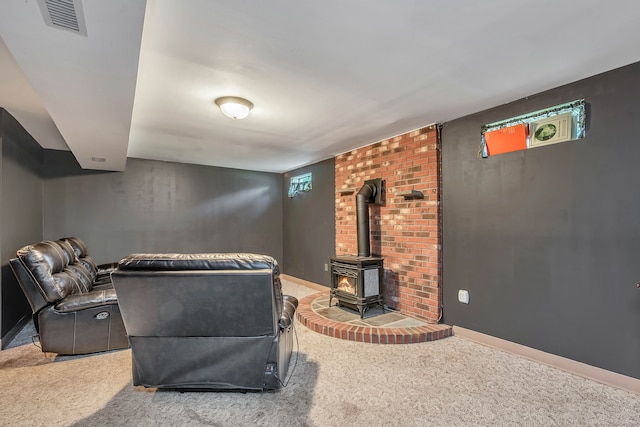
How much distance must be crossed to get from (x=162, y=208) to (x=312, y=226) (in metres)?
2.69

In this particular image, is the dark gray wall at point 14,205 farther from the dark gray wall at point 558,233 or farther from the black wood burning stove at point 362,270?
the dark gray wall at point 558,233

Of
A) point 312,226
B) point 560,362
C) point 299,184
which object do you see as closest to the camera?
point 560,362

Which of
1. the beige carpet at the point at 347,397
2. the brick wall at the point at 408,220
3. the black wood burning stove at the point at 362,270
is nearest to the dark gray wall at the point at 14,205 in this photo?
the beige carpet at the point at 347,397

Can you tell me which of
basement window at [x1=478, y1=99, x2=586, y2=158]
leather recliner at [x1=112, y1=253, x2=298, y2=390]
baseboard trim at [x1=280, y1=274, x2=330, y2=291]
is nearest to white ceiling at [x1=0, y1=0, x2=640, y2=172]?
basement window at [x1=478, y1=99, x2=586, y2=158]

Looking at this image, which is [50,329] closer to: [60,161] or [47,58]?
[47,58]

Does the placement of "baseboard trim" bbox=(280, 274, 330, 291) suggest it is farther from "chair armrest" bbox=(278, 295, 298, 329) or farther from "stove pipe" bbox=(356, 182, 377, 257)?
"chair armrest" bbox=(278, 295, 298, 329)

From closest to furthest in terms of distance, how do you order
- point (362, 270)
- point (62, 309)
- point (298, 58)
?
point (298, 58) < point (62, 309) < point (362, 270)

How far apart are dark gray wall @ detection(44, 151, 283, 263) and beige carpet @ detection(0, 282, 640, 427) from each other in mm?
2438

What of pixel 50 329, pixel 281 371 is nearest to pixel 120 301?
pixel 281 371

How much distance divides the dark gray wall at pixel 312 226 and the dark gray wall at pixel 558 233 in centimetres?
226

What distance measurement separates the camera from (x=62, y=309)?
2.67m

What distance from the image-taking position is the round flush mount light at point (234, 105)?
2701 mm

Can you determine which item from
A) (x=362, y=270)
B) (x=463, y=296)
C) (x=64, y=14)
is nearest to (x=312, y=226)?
(x=362, y=270)

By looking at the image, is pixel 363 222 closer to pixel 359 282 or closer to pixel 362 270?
pixel 362 270
